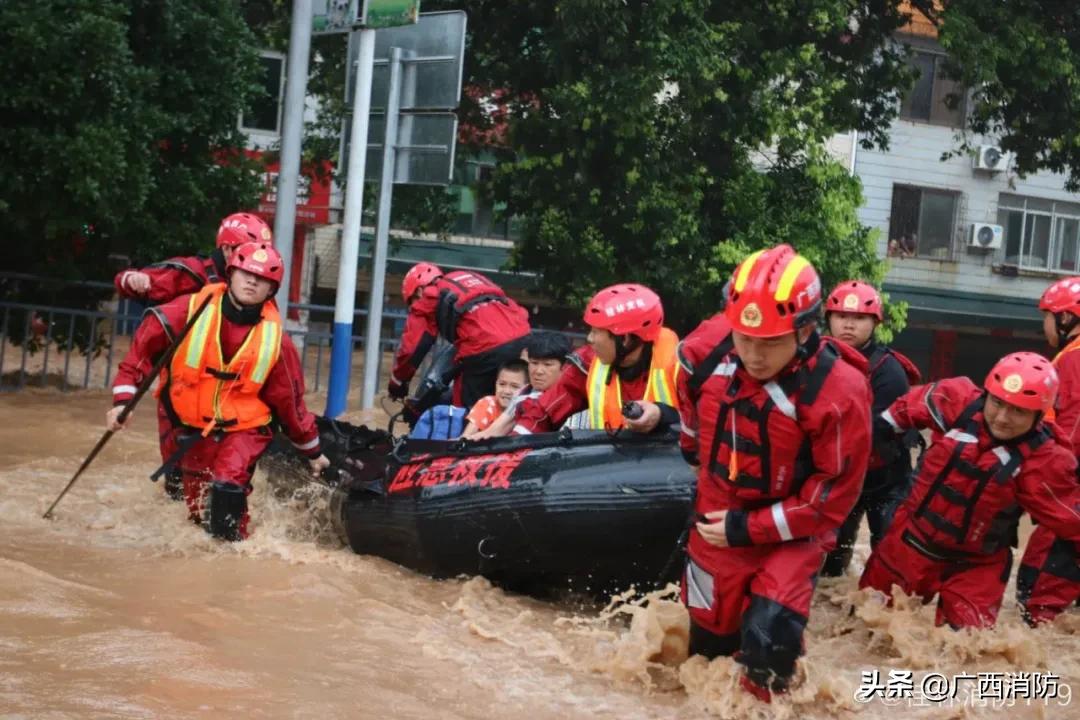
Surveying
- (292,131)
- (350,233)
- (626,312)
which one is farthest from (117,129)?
(626,312)

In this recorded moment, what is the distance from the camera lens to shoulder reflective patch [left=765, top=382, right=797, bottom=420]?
5.16 meters

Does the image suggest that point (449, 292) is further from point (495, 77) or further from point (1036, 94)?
point (1036, 94)

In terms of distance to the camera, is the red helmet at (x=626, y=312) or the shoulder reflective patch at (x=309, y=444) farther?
the shoulder reflective patch at (x=309, y=444)

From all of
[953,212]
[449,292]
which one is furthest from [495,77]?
[953,212]

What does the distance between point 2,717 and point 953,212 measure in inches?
1041

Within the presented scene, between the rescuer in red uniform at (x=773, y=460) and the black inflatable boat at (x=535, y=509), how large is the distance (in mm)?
1120

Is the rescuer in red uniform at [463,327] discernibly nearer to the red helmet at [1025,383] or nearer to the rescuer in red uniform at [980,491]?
the rescuer in red uniform at [980,491]

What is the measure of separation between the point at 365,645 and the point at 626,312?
1.91 metres

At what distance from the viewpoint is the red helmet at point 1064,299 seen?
796 centimetres

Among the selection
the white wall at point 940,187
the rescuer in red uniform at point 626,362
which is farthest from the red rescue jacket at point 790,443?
the white wall at point 940,187

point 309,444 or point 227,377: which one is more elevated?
point 227,377

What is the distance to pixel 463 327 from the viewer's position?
9617mm

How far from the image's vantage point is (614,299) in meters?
7.02

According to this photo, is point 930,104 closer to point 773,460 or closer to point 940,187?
point 940,187
